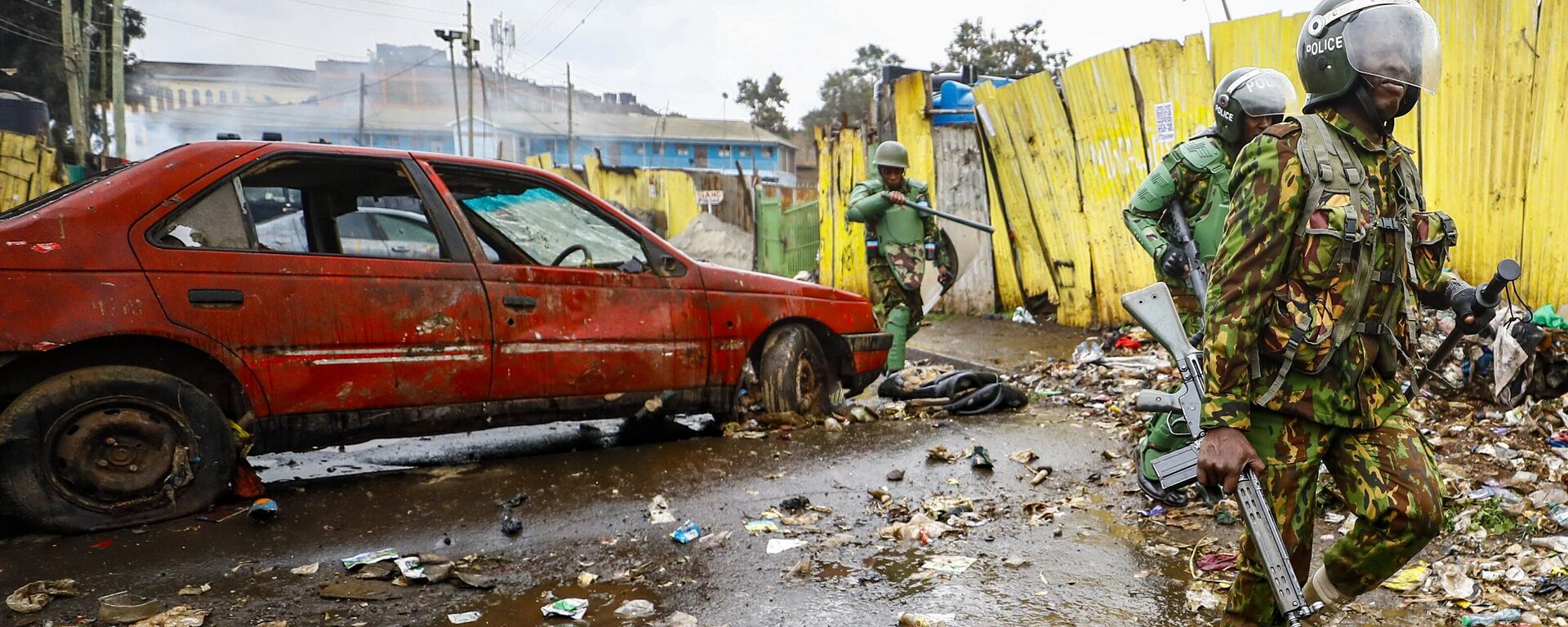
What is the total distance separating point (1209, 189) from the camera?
4.50 m

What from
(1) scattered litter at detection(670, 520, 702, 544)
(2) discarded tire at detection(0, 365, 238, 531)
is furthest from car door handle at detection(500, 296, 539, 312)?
(1) scattered litter at detection(670, 520, 702, 544)

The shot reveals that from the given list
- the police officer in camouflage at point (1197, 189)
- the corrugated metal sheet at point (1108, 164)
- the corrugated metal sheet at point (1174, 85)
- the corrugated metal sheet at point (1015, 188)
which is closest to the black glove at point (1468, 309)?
the police officer in camouflage at point (1197, 189)

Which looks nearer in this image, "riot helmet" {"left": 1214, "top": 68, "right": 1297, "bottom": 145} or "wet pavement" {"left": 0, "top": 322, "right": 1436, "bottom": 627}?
"wet pavement" {"left": 0, "top": 322, "right": 1436, "bottom": 627}

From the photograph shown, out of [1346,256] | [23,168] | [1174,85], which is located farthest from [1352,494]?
[23,168]

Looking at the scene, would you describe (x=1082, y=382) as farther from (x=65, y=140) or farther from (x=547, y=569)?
(x=65, y=140)

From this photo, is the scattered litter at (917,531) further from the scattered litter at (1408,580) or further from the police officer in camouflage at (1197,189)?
the scattered litter at (1408,580)

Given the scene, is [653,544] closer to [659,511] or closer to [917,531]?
[659,511]

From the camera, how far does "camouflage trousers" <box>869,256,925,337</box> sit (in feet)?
23.6

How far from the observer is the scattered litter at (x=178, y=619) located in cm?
284

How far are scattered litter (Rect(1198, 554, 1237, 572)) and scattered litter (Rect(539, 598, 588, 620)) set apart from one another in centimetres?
209

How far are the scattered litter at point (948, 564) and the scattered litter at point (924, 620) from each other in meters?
0.41

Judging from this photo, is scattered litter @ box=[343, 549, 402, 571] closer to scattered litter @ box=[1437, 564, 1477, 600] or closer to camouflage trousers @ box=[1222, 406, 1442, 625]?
camouflage trousers @ box=[1222, 406, 1442, 625]

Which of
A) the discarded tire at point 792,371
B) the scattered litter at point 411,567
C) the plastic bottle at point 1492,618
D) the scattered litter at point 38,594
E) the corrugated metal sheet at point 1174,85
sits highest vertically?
the corrugated metal sheet at point 1174,85

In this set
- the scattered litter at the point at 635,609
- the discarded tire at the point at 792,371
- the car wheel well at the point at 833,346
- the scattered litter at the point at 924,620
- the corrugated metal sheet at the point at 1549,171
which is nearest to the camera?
the scattered litter at the point at 924,620
